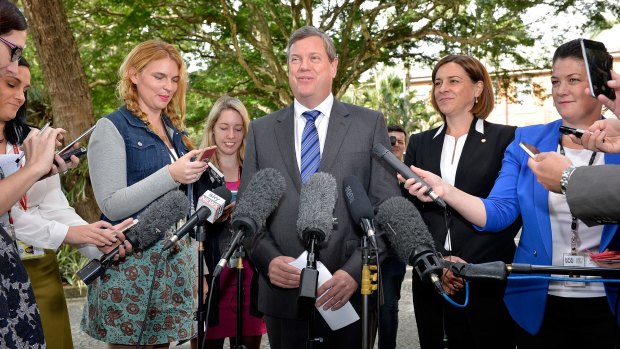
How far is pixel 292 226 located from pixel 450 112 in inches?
62.0

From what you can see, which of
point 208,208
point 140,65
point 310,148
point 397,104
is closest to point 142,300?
point 208,208

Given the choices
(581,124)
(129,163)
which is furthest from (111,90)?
(581,124)

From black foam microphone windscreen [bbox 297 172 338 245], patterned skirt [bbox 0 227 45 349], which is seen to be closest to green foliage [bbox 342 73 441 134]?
black foam microphone windscreen [bbox 297 172 338 245]

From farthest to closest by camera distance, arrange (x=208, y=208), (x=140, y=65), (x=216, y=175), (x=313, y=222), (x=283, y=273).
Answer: (x=140, y=65), (x=216, y=175), (x=283, y=273), (x=208, y=208), (x=313, y=222)

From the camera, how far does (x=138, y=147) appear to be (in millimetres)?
3598

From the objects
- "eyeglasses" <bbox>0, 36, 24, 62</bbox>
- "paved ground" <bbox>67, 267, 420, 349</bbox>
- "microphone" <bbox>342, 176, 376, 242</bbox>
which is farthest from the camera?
"paved ground" <bbox>67, 267, 420, 349</bbox>

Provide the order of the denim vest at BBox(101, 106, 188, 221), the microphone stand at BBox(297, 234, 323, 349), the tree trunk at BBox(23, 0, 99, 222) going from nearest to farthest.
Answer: the microphone stand at BBox(297, 234, 323, 349)
the denim vest at BBox(101, 106, 188, 221)
the tree trunk at BBox(23, 0, 99, 222)

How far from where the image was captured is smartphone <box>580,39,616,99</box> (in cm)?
249

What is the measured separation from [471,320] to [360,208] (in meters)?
→ 1.60

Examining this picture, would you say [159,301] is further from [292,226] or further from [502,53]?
[502,53]

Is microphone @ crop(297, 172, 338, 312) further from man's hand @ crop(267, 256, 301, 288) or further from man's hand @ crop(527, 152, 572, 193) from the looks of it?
man's hand @ crop(527, 152, 572, 193)

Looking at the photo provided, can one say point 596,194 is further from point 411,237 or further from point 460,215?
point 460,215

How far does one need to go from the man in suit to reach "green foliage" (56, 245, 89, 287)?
7268 millimetres

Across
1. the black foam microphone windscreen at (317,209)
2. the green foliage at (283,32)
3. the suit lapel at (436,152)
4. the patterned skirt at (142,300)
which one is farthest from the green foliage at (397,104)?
the black foam microphone windscreen at (317,209)
